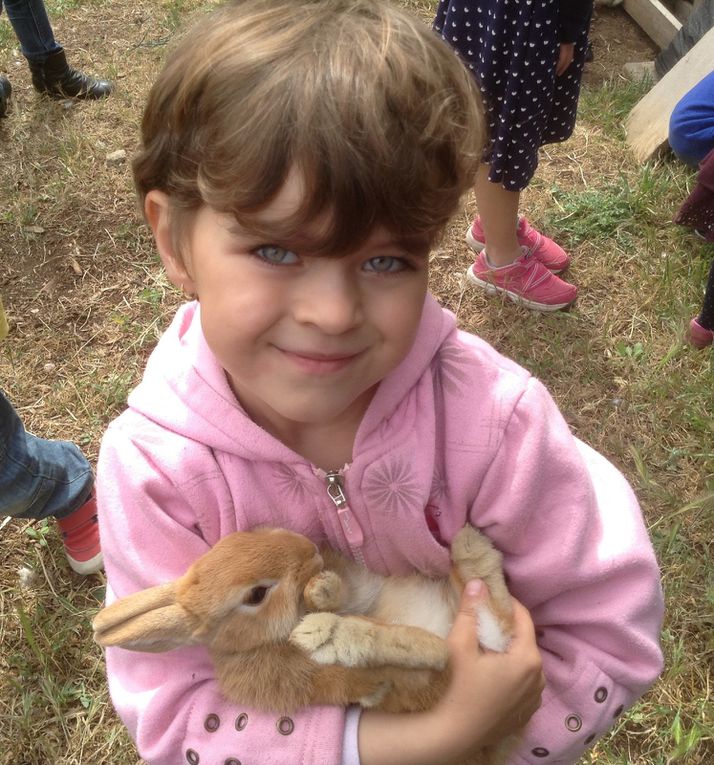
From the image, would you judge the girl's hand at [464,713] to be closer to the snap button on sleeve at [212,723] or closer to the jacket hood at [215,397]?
the snap button on sleeve at [212,723]

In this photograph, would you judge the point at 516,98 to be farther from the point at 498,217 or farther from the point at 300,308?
the point at 300,308

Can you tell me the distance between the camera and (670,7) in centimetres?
477

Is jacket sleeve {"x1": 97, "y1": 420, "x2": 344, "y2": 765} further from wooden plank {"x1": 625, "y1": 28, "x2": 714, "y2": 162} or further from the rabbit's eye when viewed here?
wooden plank {"x1": 625, "y1": 28, "x2": 714, "y2": 162}

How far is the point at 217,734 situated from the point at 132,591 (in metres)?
0.30

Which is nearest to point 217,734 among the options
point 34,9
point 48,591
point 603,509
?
point 603,509

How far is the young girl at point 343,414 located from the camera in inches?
40.7

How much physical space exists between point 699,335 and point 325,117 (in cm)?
236

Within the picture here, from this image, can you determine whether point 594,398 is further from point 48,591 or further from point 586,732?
point 48,591

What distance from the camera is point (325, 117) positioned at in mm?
987

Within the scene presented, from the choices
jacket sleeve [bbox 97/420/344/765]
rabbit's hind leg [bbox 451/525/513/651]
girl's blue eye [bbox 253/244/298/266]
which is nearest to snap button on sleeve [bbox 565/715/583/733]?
rabbit's hind leg [bbox 451/525/513/651]

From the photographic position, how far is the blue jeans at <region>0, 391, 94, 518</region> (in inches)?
77.6

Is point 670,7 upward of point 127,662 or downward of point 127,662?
downward

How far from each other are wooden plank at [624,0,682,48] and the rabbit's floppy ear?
4.58m

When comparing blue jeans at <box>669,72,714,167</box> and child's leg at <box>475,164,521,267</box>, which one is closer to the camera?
child's leg at <box>475,164,521,267</box>
